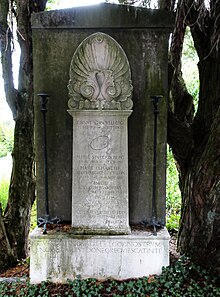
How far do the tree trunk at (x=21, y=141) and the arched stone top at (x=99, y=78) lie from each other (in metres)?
1.46

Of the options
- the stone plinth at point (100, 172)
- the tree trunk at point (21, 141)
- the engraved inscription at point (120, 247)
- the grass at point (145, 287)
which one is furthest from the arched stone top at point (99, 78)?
the grass at point (145, 287)

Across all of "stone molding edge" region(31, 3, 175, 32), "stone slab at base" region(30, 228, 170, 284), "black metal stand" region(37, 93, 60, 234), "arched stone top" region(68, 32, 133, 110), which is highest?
"stone molding edge" region(31, 3, 175, 32)

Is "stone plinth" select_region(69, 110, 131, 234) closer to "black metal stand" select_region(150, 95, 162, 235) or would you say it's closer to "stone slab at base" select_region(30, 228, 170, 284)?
"stone slab at base" select_region(30, 228, 170, 284)

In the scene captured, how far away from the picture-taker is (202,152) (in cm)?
441

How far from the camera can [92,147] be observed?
3.94 meters

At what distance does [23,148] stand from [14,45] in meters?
1.56

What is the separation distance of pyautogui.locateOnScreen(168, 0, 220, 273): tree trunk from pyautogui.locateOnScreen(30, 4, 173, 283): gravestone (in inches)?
21.9

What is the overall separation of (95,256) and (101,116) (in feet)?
5.35

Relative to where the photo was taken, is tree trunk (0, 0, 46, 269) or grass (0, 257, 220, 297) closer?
grass (0, 257, 220, 297)

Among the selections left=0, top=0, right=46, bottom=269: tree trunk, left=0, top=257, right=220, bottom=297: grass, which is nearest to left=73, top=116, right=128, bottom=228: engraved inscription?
left=0, top=257, right=220, bottom=297: grass

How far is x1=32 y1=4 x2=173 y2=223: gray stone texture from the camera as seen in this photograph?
13.1 ft

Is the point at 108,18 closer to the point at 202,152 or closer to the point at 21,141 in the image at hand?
the point at 202,152

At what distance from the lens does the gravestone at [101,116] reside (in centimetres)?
391

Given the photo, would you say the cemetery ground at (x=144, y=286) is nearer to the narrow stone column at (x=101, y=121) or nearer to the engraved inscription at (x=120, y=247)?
the engraved inscription at (x=120, y=247)
